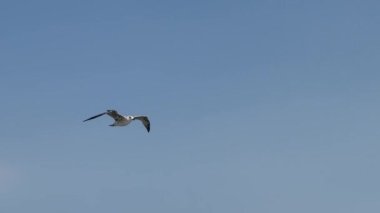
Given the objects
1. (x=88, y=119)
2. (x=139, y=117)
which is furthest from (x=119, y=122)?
(x=139, y=117)

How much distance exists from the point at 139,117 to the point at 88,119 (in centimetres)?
1959

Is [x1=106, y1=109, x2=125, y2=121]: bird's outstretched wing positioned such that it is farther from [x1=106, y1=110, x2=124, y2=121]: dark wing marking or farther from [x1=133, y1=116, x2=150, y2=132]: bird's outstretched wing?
[x1=133, y1=116, x2=150, y2=132]: bird's outstretched wing

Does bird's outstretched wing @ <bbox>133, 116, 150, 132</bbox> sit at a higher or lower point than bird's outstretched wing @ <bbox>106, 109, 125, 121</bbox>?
higher

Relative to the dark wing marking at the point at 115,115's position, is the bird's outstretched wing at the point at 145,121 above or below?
above

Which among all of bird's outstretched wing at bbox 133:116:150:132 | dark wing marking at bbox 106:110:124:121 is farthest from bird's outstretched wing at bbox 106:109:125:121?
bird's outstretched wing at bbox 133:116:150:132

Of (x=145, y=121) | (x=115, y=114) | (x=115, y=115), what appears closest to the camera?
(x=115, y=114)

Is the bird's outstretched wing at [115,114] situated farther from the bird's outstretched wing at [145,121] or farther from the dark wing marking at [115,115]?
the bird's outstretched wing at [145,121]

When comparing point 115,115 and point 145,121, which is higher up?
point 145,121

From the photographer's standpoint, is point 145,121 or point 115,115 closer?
point 115,115

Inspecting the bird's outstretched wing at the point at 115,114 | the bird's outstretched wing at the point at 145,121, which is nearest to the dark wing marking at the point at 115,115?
the bird's outstretched wing at the point at 115,114

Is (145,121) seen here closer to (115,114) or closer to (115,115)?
(115,115)

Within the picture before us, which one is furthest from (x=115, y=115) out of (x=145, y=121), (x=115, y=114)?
(x=145, y=121)

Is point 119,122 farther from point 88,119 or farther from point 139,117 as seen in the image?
point 139,117

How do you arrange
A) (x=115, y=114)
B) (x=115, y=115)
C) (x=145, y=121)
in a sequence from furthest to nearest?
1. (x=145, y=121)
2. (x=115, y=115)
3. (x=115, y=114)
